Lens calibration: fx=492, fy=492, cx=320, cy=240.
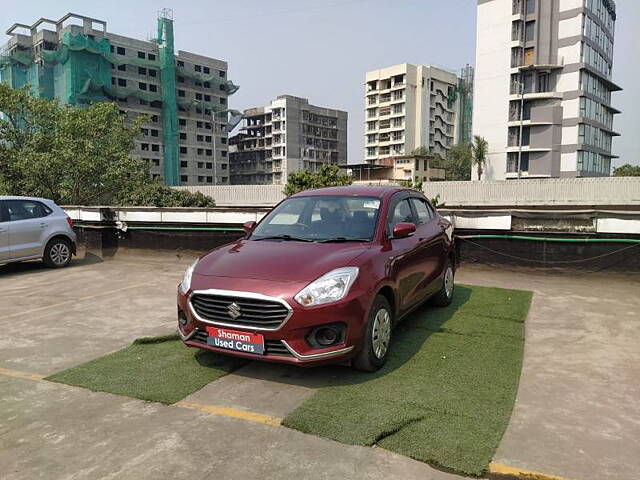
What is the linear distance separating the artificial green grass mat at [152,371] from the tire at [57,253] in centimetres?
624

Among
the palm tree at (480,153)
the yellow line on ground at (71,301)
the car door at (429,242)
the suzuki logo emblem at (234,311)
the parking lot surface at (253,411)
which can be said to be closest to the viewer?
the parking lot surface at (253,411)

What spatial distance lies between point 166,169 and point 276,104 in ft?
85.4

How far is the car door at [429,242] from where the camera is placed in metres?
5.54

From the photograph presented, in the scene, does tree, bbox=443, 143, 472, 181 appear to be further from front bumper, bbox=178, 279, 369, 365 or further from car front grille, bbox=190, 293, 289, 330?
car front grille, bbox=190, 293, 289, 330

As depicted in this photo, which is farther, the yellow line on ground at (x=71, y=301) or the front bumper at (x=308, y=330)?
the yellow line on ground at (x=71, y=301)

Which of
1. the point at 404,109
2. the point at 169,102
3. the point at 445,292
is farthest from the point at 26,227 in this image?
the point at 404,109

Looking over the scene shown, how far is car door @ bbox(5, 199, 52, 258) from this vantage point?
31.0 ft

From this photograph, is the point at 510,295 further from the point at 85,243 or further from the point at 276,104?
the point at 276,104

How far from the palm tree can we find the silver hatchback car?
49.2 metres

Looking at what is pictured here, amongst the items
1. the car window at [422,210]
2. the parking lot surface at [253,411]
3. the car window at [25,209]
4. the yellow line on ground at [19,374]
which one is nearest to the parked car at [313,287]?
the parking lot surface at [253,411]

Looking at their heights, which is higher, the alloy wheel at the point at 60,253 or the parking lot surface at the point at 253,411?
the alloy wheel at the point at 60,253

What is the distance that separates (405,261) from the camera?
4.90 m

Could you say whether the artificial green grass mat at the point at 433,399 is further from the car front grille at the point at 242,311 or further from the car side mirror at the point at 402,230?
the car side mirror at the point at 402,230

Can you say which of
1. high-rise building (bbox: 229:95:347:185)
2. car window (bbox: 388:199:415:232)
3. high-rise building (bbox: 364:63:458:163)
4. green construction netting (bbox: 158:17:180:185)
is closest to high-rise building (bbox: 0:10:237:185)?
green construction netting (bbox: 158:17:180:185)
